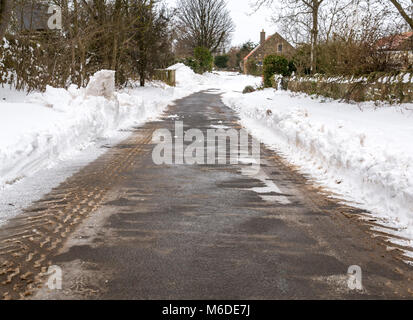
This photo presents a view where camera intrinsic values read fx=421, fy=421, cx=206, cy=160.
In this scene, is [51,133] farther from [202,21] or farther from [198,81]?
[202,21]

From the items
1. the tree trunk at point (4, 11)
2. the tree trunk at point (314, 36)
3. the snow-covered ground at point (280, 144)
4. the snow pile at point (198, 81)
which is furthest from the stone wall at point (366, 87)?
the snow pile at point (198, 81)

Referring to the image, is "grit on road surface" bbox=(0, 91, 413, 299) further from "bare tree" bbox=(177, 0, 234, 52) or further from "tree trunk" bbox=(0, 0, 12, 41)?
"bare tree" bbox=(177, 0, 234, 52)

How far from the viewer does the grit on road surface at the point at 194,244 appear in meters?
3.21

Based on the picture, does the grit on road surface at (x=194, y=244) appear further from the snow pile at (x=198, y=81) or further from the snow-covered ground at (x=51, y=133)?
the snow pile at (x=198, y=81)

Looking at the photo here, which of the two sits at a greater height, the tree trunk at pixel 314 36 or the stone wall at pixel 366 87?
the tree trunk at pixel 314 36

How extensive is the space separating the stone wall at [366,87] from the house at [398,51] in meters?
0.80

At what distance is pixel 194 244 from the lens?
405cm

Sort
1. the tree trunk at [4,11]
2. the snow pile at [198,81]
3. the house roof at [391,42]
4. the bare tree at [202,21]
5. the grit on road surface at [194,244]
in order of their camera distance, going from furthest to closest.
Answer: the bare tree at [202,21], the snow pile at [198,81], the house roof at [391,42], the tree trunk at [4,11], the grit on road surface at [194,244]

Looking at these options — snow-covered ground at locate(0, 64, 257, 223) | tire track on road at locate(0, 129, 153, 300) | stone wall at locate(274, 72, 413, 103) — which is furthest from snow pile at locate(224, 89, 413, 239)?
snow-covered ground at locate(0, 64, 257, 223)

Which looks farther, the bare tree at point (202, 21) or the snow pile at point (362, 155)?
the bare tree at point (202, 21)

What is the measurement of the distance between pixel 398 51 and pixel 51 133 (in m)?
12.0

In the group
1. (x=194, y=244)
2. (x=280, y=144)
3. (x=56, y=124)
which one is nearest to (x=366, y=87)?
(x=280, y=144)
